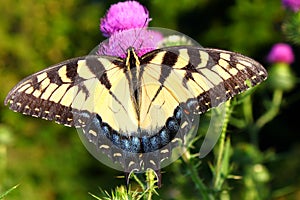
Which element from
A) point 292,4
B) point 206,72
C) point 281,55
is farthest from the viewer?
point 281,55

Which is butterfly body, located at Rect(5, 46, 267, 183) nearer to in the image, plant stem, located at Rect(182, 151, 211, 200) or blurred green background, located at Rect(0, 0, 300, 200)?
plant stem, located at Rect(182, 151, 211, 200)

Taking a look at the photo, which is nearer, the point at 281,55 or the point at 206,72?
the point at 206,72

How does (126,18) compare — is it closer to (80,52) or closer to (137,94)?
(137,94)

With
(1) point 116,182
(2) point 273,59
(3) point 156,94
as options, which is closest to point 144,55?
(3) point 156,94

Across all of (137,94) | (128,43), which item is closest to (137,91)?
(137,94)

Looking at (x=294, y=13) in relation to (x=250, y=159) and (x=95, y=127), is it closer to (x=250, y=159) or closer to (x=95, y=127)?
(x=250, y=159)

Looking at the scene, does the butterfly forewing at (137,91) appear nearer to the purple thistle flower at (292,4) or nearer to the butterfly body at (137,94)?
the butterfly body at (137,94)

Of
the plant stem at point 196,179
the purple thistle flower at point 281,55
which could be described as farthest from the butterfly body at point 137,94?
the purple thistle flower at point 281,55
